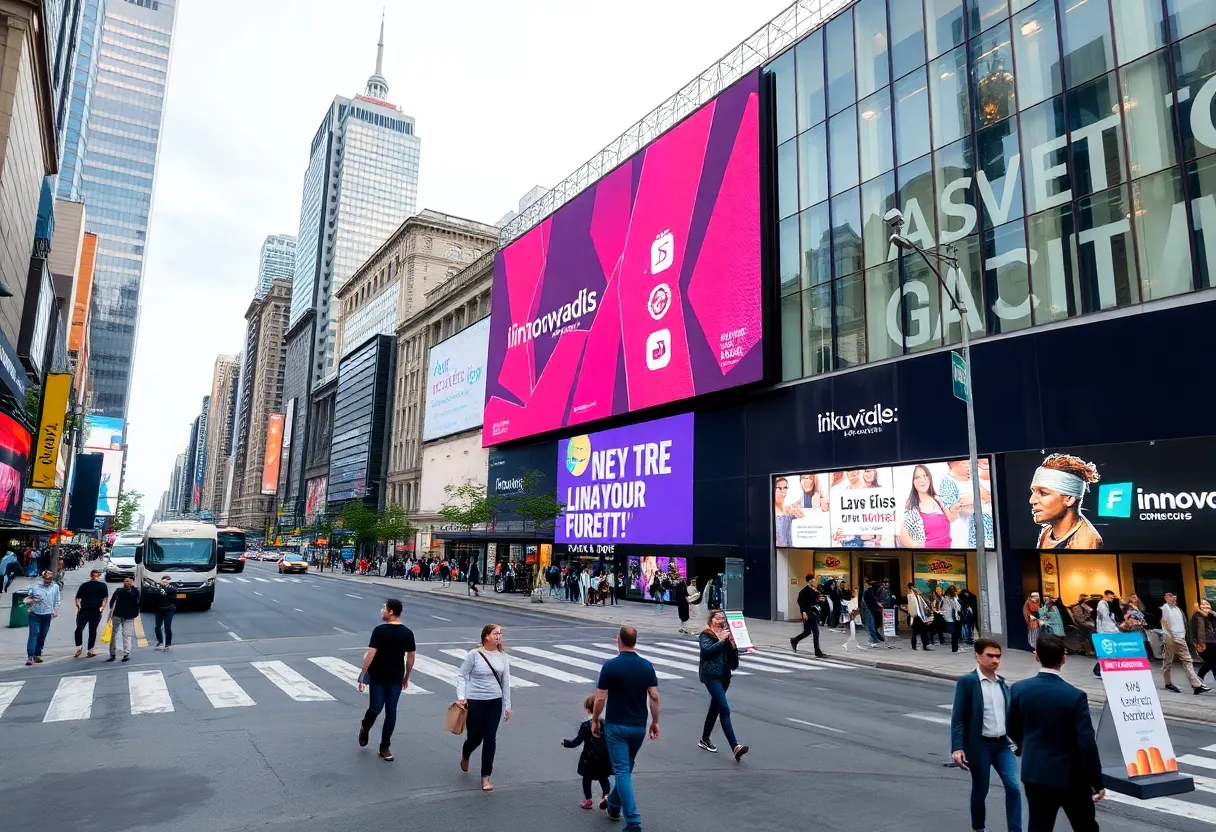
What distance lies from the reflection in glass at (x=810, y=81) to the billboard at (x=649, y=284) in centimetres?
213

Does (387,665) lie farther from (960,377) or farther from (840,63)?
(840,63)

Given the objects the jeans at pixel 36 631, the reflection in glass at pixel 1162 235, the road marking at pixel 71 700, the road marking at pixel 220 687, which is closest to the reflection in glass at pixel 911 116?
the reflection in glass at pixel 1162 235

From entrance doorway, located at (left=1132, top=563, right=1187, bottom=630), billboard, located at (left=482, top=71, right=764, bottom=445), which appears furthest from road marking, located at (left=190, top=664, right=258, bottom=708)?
billboard, located at (left=482, top=71, right=764, bottom=445)

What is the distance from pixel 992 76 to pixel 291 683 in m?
27.7

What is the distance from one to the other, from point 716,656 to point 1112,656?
4318 millimetres

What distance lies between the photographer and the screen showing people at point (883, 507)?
24188 millimetres

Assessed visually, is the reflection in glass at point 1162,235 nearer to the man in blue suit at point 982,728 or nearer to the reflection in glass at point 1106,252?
the reflection in glass at point 1106,252

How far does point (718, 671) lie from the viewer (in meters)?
9.34

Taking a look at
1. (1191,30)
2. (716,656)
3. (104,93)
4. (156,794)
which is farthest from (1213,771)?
(104,93)

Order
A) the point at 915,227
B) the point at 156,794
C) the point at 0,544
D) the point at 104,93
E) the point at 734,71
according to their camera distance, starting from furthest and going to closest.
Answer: the point at 104,93 < the point at 0,544 < the point at 734,71 < the point at 915,227 < the point at 156,794

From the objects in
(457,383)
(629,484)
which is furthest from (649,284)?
(457,383)

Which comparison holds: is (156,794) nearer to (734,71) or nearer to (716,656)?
(716,656)

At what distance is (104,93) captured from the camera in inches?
6693

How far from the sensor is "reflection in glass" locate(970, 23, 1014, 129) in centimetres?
2512
